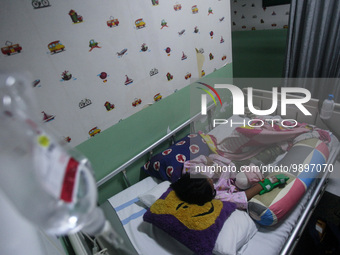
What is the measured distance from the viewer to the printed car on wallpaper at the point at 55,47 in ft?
3.86

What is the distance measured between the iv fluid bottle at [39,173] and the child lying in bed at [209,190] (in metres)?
1.09

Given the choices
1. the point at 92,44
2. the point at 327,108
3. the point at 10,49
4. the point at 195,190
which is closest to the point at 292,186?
the point at 195,190

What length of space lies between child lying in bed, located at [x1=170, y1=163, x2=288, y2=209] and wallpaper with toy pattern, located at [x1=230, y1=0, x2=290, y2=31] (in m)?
2.34

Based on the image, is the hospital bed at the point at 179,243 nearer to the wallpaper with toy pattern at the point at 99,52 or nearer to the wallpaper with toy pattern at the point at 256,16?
the wallpaper with toy pattern at the point at 99,52

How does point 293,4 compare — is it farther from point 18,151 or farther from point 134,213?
point 18,151

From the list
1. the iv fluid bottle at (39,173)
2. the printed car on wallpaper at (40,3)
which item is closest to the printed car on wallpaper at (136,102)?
the printed car on wallpaper at (40,3)

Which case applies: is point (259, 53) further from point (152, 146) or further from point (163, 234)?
point (163, 234)

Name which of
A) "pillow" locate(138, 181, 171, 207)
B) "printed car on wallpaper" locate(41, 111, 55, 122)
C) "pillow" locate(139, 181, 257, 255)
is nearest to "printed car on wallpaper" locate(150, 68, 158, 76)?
"printed car on wallpaper" locate(41, 111, 55, 122)

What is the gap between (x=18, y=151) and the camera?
279 mm

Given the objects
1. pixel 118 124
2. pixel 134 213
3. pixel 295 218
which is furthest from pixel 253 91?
pixel 134 213

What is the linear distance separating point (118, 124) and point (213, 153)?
0.87 metres

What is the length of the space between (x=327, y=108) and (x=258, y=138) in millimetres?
668

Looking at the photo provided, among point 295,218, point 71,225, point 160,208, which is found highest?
point 71,225

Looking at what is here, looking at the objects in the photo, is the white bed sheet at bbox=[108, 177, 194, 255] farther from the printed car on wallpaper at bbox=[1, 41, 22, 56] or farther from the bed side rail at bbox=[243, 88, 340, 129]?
the bed side rail at bbox=[243, 88, 340, 129]
